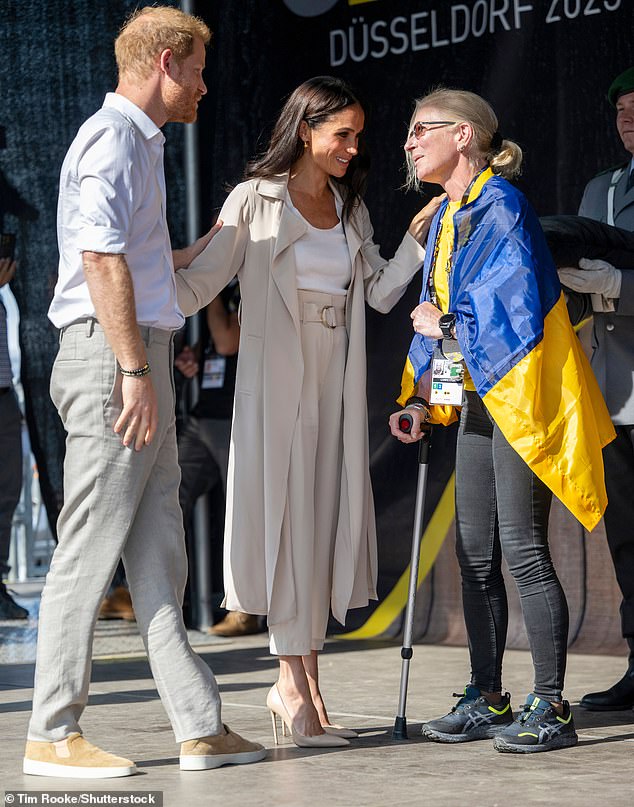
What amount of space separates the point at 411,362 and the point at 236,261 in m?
0.54

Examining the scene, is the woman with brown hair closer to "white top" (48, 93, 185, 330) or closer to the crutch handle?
the crutch handle

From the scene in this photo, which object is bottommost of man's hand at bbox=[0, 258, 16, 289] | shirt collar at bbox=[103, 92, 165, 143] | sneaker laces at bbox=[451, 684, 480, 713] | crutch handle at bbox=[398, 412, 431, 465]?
sneaker laces at bbox=[451, 684, 480, 713]

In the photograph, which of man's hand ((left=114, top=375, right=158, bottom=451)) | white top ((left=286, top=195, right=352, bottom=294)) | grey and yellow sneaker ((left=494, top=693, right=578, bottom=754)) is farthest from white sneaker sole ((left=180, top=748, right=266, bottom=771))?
white top ((left=286, top=195, right=352, bottom=294))

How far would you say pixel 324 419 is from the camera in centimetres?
360

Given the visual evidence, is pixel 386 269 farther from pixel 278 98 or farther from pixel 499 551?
pixel 278 98

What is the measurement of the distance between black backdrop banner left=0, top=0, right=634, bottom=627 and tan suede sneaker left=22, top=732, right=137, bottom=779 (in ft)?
8.26

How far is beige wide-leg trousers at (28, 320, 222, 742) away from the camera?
2985mm

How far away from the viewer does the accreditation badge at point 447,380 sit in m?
3.48

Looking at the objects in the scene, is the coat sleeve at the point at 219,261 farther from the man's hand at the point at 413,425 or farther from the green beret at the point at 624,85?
the green beret at the point at 624,85

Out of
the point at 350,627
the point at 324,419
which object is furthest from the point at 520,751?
the point at 350,627

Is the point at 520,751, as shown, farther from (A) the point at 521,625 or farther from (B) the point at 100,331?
(A) the point at 521,625

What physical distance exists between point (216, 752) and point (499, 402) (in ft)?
3.40

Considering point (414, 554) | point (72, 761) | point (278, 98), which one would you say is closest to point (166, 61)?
point (414, 554)

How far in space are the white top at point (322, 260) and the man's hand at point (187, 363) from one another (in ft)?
7.13
